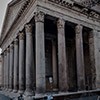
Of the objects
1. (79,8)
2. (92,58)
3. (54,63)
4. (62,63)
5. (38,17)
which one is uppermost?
(79,8)

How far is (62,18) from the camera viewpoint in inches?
535

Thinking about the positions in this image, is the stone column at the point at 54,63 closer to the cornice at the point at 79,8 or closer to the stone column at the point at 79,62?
the stone column at the point at 79,62

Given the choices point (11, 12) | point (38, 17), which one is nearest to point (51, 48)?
point (11, 12)

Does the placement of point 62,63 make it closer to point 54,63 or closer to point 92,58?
point 92,58

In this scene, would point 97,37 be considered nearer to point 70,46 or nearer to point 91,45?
point 91,45

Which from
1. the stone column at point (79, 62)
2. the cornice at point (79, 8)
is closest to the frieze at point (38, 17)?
the cornice at point (79, 8)

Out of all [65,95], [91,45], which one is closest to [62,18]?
[91,45]

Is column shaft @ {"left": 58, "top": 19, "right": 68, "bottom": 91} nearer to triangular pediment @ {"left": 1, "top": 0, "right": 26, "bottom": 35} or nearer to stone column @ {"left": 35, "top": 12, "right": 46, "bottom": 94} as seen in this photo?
stone column @ {"left": 35, "top": 12, "right": 46, "bottom": 94}

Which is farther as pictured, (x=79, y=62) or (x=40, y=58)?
(x=79, y=62)

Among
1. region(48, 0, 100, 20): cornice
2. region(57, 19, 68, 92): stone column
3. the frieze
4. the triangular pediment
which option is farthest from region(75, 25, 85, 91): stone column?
the triangular pediment

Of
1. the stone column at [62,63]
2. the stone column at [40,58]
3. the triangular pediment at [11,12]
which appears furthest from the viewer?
the triangular pediment at [11,12]

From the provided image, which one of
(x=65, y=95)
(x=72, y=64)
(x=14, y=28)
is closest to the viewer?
(x=65, y=95)

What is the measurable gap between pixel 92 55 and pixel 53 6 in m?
5.69

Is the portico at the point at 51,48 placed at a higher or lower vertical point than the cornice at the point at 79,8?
lower
